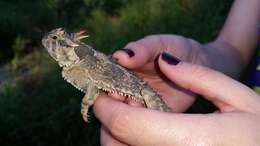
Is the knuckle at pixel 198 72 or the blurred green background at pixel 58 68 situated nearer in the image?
the knuckle at pixel 198 72

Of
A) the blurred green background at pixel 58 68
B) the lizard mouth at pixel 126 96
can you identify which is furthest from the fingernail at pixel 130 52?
the blurred green background at pixel 58 68

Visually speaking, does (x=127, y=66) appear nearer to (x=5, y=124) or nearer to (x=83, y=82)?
(x=83, y=82)

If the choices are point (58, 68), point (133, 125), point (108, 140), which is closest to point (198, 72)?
point (133, 125)

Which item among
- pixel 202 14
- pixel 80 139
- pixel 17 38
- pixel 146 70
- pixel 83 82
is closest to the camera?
pixel 83 82

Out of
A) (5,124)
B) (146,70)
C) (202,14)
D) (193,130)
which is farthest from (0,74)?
(193,130)

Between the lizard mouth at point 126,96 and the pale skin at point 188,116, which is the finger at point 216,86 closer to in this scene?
the pale skin at point 188,116

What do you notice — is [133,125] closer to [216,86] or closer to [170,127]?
A: [170,127]

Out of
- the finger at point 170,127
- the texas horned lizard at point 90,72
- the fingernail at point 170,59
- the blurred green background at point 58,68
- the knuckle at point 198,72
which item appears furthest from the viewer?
the blurred green background at point 58,68

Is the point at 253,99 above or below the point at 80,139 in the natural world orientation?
above
